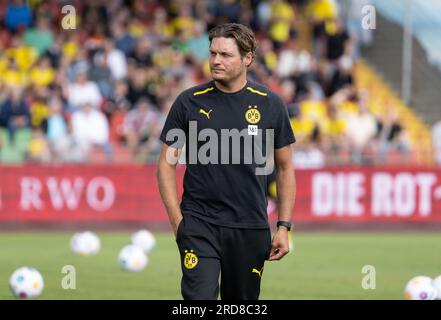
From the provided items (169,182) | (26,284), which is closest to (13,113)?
(26,284)

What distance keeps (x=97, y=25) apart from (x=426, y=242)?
912 cm

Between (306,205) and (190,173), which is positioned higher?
(190,173)

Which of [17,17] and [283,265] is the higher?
[17,17]

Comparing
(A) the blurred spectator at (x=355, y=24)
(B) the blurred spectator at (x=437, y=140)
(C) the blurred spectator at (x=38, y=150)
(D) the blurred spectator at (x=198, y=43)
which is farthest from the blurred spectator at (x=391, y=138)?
(C) the blurred spectator at (x=38, y=150)

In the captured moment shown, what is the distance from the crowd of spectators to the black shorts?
13.0m

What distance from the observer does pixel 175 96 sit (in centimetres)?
2319

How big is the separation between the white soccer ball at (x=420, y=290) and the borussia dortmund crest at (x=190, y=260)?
4.18m

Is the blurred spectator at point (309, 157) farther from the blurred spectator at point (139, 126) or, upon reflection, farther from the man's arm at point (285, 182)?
the man's arm at point (285, 182)

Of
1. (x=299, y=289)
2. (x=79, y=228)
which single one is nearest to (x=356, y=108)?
(x=79, y=228)

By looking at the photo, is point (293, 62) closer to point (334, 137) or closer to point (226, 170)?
point (334, 137)

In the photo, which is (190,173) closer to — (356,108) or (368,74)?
(356,108)

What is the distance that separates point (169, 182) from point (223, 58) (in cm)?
107

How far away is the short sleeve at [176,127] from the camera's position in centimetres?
848

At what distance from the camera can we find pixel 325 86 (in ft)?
82.7
